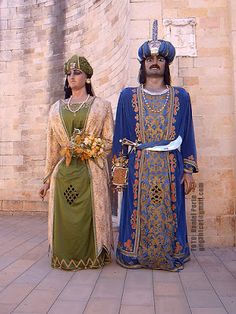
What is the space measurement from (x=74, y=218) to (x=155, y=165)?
1.00 m

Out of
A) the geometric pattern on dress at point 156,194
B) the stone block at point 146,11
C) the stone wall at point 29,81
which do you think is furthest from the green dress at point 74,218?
the stone wall at point 29,81

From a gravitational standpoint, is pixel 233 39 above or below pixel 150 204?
above

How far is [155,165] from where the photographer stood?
3.74 m

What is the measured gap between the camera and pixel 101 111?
3861 mm

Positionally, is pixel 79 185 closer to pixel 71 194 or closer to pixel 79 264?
pixel 71 194

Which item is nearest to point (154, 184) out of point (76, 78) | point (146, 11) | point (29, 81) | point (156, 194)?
point (156, 194)

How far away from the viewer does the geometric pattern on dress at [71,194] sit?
12.3 feet

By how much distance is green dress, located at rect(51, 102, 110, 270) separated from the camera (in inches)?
145

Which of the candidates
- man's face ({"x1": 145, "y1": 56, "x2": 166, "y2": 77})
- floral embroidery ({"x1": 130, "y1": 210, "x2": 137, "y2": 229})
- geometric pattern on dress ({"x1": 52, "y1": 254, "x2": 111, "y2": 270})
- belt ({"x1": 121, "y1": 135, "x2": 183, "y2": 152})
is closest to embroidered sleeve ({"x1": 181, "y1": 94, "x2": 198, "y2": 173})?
belt ({"x1": 121, "y1": 135, "x2": 183, "y2": 152})

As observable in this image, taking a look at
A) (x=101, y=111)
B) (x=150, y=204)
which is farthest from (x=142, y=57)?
(x=150, y=204)

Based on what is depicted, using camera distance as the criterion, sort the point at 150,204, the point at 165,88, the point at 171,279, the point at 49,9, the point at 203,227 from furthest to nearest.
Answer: the point at 49,9 → the point at 203,227 → the point at 165,88 → the point at 150,204 → the point at 171,279

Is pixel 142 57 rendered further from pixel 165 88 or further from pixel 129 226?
pixel 129 226

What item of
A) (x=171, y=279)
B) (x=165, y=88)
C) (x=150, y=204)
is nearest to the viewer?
(x=171, y=279)

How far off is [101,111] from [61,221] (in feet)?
4.05
